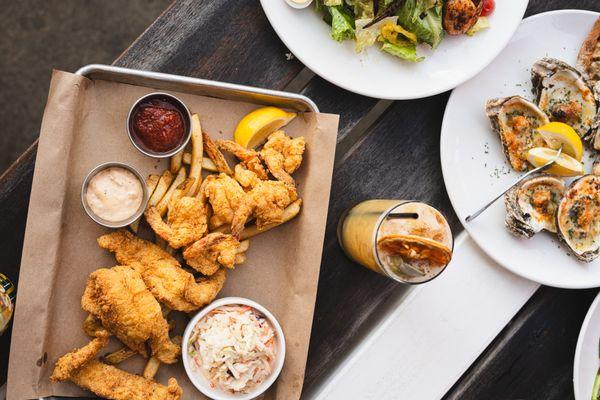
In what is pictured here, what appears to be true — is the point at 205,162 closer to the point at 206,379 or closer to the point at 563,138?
the point at 206,379

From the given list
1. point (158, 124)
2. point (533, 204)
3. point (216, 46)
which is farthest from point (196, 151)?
point (533, 204)

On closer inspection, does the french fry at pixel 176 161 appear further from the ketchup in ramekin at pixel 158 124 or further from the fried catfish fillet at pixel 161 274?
the fried catfish fillet at pixel 161 274

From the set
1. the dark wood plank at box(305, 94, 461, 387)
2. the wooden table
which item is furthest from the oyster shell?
the dark wood plank at box(305, 94, 461, 387)

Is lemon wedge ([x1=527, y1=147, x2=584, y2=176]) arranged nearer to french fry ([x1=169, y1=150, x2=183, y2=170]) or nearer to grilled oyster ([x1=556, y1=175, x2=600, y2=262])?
grilled oyster ([x1=556, y1=175, x2=600, y2=262])

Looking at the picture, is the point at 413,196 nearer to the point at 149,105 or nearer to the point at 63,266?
the point at 149,105

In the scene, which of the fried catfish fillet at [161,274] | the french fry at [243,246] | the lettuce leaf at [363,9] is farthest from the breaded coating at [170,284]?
the lettuce leaf at [363,9]

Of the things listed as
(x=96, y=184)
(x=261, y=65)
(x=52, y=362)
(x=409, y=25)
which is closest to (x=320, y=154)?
(x=261, y=65)
